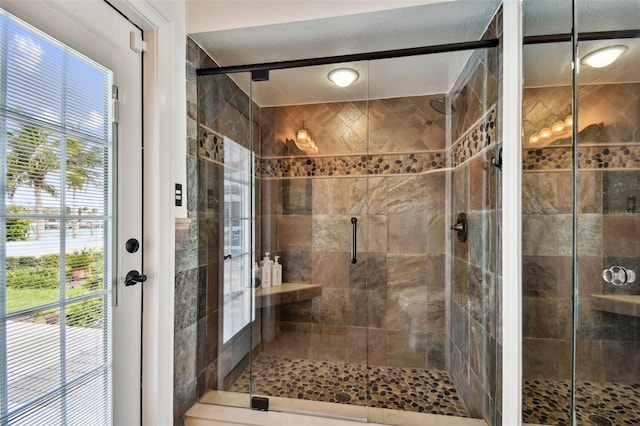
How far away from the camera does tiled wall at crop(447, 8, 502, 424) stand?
1.44 m

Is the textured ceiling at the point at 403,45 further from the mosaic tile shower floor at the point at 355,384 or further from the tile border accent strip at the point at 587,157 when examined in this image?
the mosaic tile shower floor at the point at 355,384

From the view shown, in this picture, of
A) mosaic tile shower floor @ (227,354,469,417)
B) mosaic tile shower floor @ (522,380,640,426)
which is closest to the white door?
mosaic tile shower floor @ (227,354,469,417)

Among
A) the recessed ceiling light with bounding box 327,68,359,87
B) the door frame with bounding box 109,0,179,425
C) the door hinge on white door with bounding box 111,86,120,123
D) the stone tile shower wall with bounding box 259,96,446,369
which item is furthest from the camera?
the stone tile shower wall with bounding box 259,96,446,369

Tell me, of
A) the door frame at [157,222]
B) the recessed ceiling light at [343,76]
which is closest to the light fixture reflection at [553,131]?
the recessed ceiling light at [343,76]

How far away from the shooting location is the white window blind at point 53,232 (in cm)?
84

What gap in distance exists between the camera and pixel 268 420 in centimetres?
148

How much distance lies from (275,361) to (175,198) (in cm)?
146

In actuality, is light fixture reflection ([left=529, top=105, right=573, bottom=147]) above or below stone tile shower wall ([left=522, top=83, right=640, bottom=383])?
above

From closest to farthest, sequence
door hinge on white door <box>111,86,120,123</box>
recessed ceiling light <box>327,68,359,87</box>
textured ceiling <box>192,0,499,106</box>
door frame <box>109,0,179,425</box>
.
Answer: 1. door hinge on white door <box>111,86,120,123</box>
2. door frame <box>109,0,179,425</box>
3. textured ceiling <box>192,0,499,106</box>
4. recessed ceiling light <box>327,68,359,87</box>

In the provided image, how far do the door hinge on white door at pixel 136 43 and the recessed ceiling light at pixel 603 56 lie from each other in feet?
5.63

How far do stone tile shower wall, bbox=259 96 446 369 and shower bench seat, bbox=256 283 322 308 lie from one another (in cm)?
4

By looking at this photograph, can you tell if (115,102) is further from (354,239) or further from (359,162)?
(354,239)

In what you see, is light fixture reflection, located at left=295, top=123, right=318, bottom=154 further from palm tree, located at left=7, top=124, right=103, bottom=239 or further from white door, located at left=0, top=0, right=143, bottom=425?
palm tree, located at left=7, top=124, right=103, bottom=239

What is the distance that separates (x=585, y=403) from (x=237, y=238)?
187 centimetres
